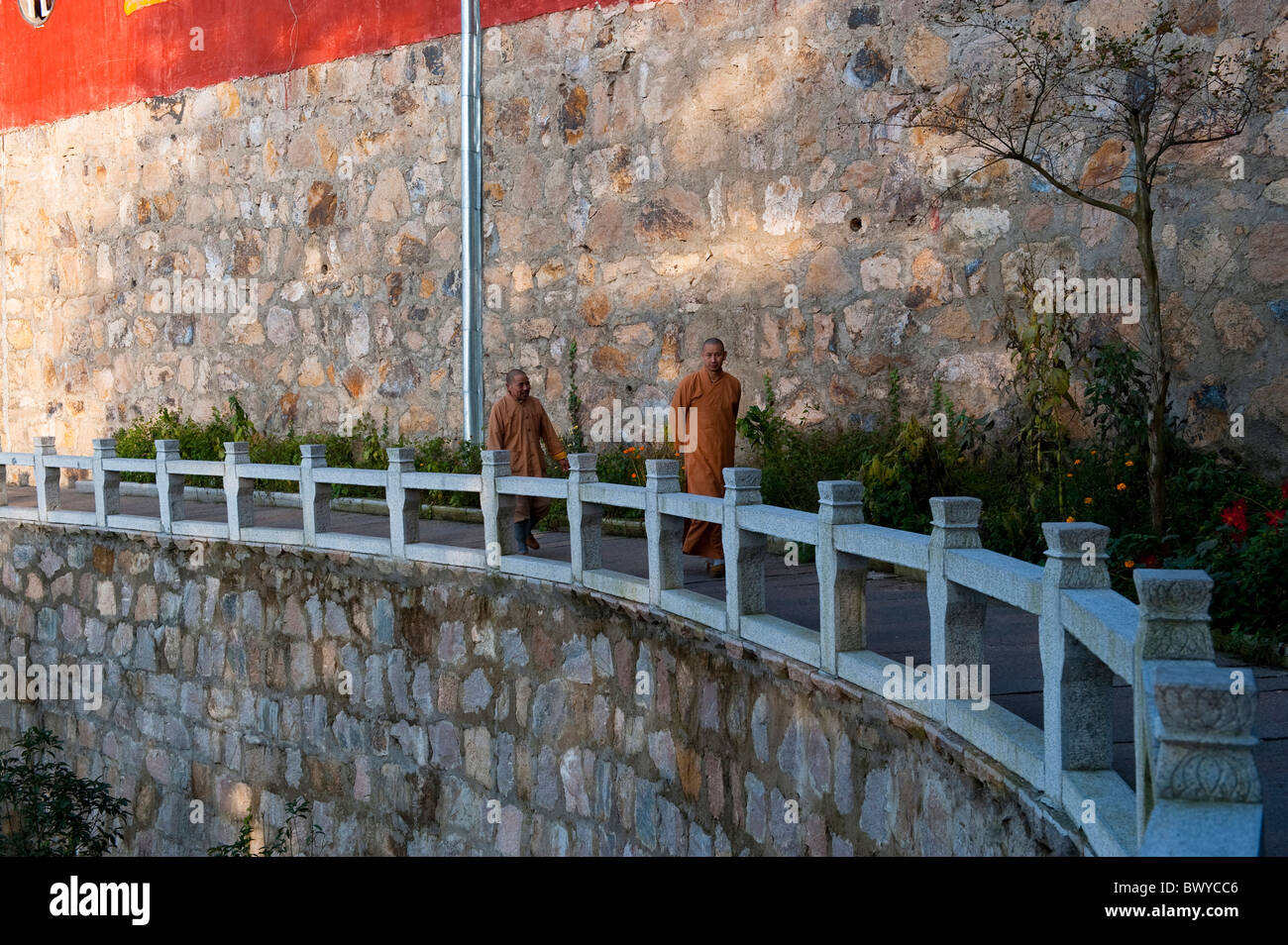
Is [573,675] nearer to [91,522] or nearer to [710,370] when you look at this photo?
[710,370]

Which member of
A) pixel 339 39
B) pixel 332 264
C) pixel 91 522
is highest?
pixel 339 39

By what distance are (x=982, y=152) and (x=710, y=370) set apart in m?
2.98

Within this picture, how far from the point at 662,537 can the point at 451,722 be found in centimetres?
256

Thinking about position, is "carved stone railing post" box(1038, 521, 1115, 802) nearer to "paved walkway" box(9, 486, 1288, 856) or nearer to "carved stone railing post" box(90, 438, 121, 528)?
"paved walkway" box(9, 486, 1288, 856)

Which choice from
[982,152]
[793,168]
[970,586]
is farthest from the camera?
[793,168]

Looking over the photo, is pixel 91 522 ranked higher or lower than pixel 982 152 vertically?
lower

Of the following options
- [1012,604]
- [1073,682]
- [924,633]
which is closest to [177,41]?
[924,633]

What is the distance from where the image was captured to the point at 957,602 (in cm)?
511

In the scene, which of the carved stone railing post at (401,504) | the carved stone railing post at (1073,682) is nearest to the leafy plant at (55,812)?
the carved stone railing post at (401,504)

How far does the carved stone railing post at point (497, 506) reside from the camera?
9547 mm

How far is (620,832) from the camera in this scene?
797cm

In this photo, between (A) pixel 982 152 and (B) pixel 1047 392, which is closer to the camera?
(B) pixel 1047 392

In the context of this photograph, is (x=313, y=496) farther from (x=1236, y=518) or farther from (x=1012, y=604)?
(x=1012, y=604)

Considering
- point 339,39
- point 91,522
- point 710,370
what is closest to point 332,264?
point 339,39
